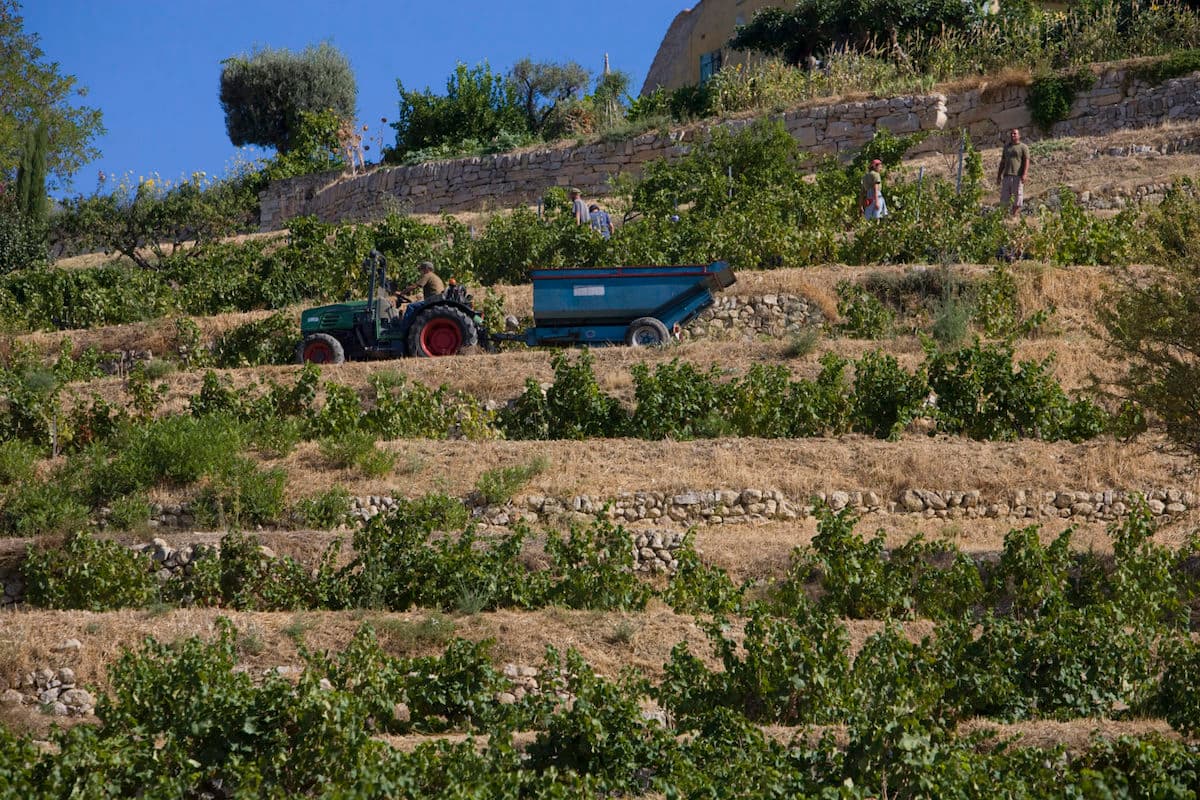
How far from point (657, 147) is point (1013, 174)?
8244mm

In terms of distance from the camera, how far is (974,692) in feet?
31.4

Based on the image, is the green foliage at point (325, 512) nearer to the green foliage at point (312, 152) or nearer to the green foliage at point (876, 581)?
the green foliage at point (876, 581)

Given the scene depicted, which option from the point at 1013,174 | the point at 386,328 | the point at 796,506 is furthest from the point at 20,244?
the point at 796,506

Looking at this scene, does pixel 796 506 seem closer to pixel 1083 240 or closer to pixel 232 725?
pixel 232 725

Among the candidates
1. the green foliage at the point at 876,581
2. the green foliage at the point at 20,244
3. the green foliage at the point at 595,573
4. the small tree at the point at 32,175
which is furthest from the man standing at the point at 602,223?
the small tree at the point at 32,175

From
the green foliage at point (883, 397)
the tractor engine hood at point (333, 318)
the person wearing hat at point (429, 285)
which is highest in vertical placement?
the person wearing hat at point (429, 285)

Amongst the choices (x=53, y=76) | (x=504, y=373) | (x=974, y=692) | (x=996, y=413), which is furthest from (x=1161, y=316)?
(x=53, y=76)

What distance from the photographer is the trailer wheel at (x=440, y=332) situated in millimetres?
18109

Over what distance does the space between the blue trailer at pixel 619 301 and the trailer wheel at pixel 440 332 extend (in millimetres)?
591

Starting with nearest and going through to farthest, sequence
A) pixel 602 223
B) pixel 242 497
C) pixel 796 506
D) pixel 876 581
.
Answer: pixel 876 581 < pixel 242 497 < pixel 796 506 < pixel 602 223

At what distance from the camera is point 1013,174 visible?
882 inches

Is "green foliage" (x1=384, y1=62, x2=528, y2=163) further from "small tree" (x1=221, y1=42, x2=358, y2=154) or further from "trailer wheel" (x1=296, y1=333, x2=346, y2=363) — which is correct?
"trailer wheel" (x1=296, y1=333, x2=346, y2=363)

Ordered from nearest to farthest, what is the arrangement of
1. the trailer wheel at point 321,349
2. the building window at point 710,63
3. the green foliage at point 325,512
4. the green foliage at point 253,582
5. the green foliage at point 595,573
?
the green foliage at point 595,573, the green foliage at point 253,582, the green foliage at point 325,512, the trailer wheel at point 321,349, the building window at point 710,63

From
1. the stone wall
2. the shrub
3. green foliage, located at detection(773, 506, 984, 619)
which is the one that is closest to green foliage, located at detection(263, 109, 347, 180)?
the stone wall
